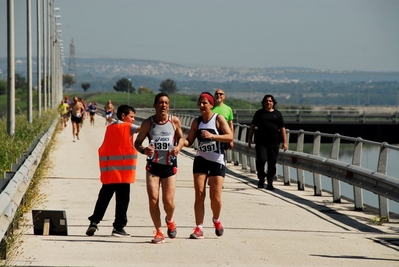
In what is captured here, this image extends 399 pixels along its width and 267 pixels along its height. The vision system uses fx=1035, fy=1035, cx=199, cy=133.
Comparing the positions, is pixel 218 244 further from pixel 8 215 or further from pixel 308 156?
pixel 308 156

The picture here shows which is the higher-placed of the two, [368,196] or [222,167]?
[222,167]

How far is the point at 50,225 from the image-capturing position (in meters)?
12.6

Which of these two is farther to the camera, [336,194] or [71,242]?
[336,194]

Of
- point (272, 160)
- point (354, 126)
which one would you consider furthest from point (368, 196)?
point (354, 126)

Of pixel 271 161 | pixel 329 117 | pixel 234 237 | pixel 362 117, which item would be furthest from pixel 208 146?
pixel 362 117

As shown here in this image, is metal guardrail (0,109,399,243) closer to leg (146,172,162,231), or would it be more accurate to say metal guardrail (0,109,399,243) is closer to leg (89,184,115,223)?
leg (89,184,115,223)

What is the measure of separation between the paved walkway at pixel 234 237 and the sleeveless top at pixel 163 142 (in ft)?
3.22

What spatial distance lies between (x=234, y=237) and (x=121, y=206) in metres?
1.45

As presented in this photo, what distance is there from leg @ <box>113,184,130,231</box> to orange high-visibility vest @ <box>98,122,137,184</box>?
5.4 inches

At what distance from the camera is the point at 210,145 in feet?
41.0

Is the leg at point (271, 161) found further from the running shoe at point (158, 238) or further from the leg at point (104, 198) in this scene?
the running shoe at point (158, 238)

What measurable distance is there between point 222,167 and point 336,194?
5.98m

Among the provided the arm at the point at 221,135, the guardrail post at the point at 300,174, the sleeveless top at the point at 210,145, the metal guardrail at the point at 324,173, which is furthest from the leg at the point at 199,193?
the guardrail post at the point at 300,174

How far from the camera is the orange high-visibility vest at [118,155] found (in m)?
12.6
